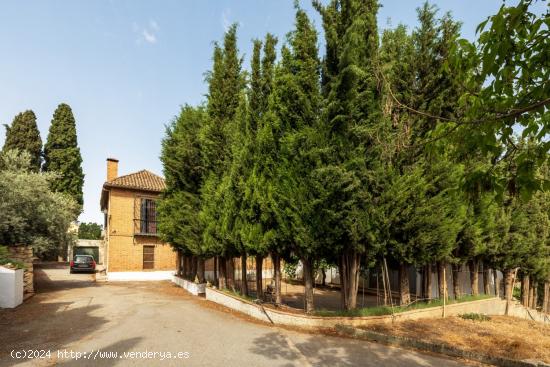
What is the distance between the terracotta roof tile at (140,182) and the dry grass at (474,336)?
20505mm

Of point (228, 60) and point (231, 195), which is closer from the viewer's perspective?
point (231, 195)

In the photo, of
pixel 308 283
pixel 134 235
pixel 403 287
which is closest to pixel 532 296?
pixel 403 287

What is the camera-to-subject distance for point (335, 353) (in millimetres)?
7766

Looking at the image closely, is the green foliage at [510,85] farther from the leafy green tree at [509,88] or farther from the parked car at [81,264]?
the parked car at [81,264]

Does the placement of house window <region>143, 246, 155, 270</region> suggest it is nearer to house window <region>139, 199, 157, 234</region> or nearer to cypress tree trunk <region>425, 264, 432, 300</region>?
house window <region>139, 199, 157, 234</region>

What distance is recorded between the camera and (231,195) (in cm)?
1351

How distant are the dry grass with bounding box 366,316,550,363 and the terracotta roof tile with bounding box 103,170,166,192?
2051 cm

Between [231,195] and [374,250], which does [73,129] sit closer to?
[231,195]

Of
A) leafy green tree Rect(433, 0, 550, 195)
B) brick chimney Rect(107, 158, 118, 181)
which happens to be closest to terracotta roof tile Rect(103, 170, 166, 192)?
brick chimney Rect(107, 158, 118, 181)

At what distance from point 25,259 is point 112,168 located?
15901 mm

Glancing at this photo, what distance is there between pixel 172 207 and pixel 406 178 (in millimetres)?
13191

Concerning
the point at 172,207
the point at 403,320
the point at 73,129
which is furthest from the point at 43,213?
Result: the point at 73,129

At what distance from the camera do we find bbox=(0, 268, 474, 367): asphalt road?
7188 mm

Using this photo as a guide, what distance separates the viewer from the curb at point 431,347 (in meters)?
6.75
